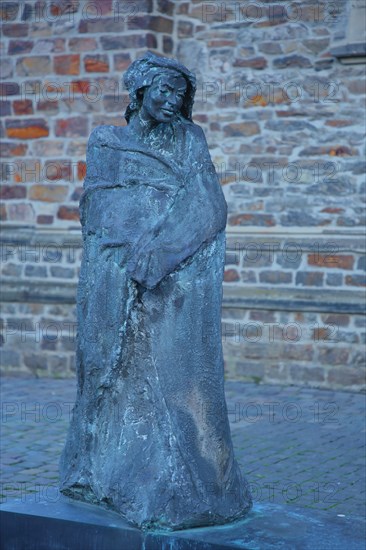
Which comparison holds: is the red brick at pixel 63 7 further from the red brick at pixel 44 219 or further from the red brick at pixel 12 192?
the red brick at pixel 44 219

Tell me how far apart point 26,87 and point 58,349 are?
2.72 m

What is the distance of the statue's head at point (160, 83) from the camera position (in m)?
4.25

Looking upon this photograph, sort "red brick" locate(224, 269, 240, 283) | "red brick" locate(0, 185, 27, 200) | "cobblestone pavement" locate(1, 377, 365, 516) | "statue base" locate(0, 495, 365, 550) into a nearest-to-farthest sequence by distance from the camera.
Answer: "statue base" locate(0, 495, 365, 550) < "cobblestone pavement" locate(1, 377, 365, 516) < "red brick" locate(224, 269, 240, 283) < "red brick" locate(0, 185, 27, 200)

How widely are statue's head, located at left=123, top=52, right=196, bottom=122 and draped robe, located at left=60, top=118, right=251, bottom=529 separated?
12 cm

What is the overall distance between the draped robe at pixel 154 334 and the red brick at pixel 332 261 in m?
5.99

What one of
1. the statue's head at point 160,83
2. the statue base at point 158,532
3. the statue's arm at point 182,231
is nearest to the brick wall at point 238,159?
the statue base at point 158,532

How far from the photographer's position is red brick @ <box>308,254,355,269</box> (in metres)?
10.2

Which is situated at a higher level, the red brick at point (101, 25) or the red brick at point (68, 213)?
the red brick at point (101, 25)

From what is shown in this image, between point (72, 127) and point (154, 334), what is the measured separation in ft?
23.3

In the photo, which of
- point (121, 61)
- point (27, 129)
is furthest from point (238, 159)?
point (27, 129)

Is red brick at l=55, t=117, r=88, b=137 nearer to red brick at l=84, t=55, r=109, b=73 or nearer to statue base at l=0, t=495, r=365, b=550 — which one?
red brick at l=84, t=55, r=109, b=73

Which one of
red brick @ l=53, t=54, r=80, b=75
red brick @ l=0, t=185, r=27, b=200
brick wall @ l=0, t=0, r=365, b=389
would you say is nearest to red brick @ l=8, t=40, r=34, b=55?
brick wall @ l=0, t=0, r=365, b=389

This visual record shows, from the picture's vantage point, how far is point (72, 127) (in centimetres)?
1112

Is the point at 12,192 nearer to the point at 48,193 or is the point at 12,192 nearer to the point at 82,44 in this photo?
the point at 48,193
